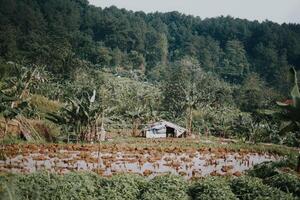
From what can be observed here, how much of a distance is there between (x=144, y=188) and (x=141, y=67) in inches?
3423

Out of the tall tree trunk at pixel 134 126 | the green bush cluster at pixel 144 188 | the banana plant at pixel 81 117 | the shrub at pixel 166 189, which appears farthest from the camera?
the tall tree trunk at pixel 134 126

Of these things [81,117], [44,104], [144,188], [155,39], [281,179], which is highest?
[155,39]

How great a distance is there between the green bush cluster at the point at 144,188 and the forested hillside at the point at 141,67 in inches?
143

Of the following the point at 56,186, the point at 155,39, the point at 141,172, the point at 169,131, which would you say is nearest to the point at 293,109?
the point at 141,172

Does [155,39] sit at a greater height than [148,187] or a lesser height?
greater

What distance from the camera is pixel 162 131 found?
3825 cm

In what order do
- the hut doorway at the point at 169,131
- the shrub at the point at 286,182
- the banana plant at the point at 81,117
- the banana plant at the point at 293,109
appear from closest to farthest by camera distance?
the shrub at the point at 286,182 → the banana plant at the point at 293,109 → the banana plant at the point at 81,117 → the hut doorway at the point at 169,131

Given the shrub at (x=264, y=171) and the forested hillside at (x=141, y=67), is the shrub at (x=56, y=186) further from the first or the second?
the forested hillside at (x=141, y=67)

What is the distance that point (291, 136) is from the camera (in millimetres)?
36188

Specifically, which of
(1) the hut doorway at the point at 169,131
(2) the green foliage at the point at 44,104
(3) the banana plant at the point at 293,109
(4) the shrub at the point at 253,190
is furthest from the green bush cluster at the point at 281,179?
(2) the green foliage at the point at 44,104

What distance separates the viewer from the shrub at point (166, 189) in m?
10.9

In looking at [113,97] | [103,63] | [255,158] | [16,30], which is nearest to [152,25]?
[103,63]

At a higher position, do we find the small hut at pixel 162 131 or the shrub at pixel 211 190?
the small hut at pixel 162 131

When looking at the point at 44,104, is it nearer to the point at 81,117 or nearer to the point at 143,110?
the point at 143,110
